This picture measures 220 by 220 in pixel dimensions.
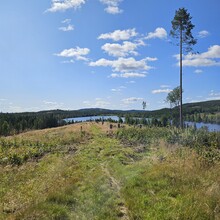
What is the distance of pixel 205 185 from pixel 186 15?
24228 mm

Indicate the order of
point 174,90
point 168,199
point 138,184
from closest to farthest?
point 168,199
point 138,184
point 174,90

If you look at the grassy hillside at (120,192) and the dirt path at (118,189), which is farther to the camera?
the dirt path at (118,189)

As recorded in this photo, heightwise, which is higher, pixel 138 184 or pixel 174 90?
pixel 174 90

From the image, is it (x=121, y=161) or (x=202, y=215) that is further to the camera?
(x=121, y=161)

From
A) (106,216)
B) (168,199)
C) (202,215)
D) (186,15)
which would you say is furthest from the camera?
(186,15)

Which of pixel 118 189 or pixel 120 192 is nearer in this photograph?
pixel 120 192

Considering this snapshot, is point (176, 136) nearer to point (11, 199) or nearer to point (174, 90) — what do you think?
point (11, 199)

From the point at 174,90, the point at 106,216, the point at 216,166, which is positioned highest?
the point at 174,90

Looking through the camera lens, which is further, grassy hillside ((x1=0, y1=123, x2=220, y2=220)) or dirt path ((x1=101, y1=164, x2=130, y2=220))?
dirt path ((x1=101, y1=164, x2=130, y2=220))

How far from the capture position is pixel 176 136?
1995 centimetres

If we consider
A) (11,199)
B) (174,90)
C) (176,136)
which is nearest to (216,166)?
(11,199)

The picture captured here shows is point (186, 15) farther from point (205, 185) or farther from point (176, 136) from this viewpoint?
point (205, 185)

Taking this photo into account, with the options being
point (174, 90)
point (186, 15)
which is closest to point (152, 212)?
point (186, 15)

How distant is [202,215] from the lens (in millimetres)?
6230
